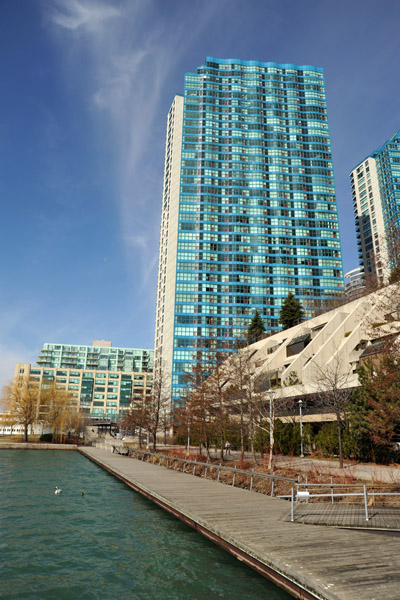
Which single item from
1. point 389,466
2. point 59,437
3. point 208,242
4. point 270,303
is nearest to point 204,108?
point 208,242

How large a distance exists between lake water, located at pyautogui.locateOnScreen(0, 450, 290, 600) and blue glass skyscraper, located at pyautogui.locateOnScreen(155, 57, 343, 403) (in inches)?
3247

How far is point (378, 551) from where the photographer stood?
1061 cm

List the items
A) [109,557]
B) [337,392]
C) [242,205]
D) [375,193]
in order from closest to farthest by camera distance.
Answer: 1. [109,557]
2. [337,392]
3. [242,205]
4. [375,193]

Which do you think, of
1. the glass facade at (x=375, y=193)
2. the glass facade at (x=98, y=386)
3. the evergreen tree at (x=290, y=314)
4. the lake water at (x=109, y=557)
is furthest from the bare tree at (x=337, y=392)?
the glass facade at (x=98, y=386)

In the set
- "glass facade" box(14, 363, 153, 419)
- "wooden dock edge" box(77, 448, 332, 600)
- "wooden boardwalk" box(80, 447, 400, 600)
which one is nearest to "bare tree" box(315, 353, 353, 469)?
"wooden boardwalk" box(80, 447, 400, 600)

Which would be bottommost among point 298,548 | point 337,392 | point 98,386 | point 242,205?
point 298,548

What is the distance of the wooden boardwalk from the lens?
8.66 meters

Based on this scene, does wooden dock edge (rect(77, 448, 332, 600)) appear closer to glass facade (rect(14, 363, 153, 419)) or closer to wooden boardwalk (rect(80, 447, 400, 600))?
wooden boardwalk (rect(80, 447, 400, 600))

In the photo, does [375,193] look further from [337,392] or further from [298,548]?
[298,548]

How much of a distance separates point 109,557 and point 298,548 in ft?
20.4

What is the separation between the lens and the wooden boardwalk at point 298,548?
8.66m

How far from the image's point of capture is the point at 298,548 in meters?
11.1

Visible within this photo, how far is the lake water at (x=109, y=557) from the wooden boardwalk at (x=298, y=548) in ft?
1.93

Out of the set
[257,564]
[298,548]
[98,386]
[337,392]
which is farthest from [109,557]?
[98,386]
